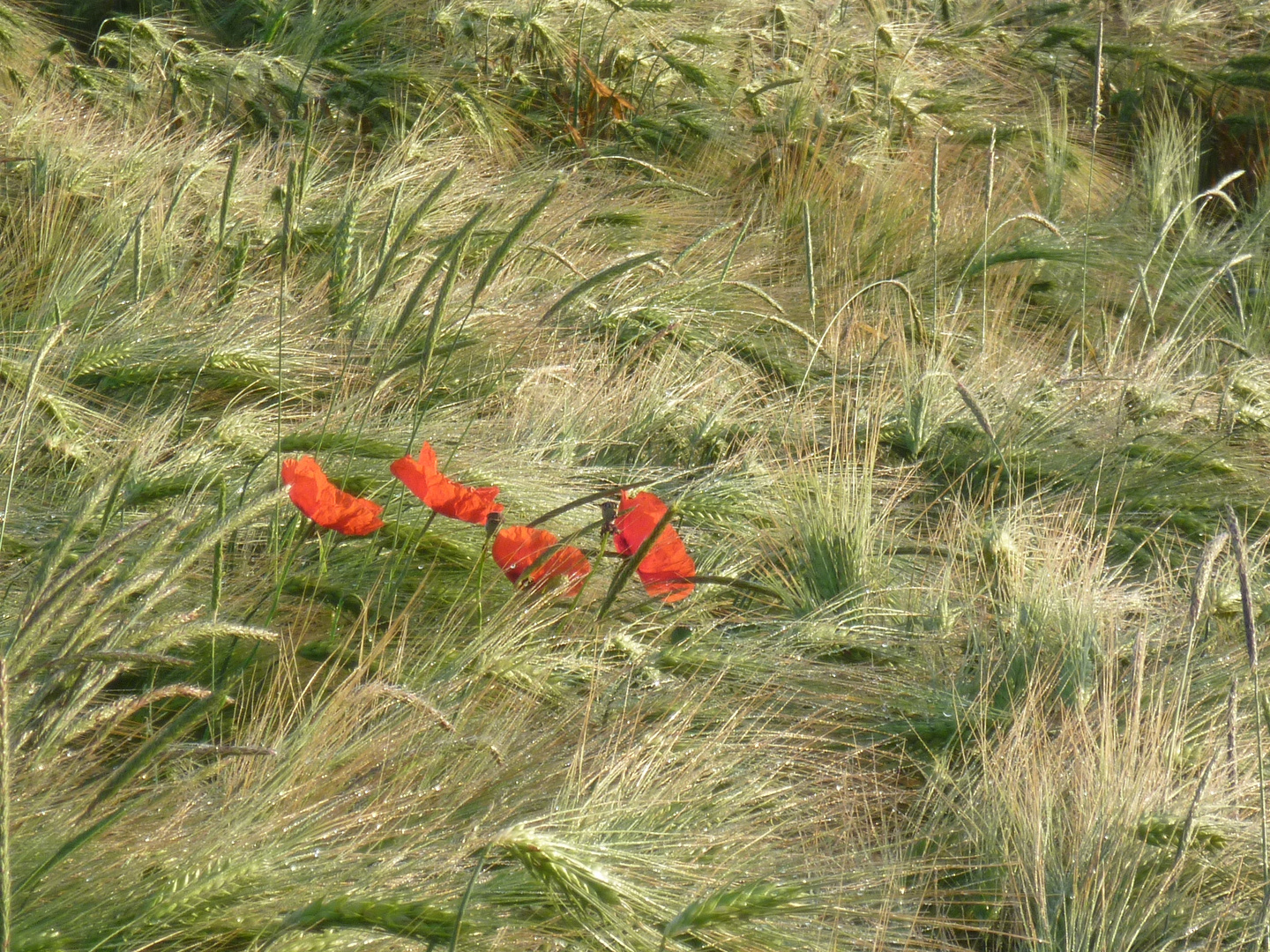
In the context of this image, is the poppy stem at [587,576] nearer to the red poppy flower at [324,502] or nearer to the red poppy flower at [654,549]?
the red poppy flower at [654,549]

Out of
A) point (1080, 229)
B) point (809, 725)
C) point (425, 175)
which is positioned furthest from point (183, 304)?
point (1080, 229)

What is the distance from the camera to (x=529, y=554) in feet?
4.32

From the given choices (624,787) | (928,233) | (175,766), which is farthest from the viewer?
(928,233)

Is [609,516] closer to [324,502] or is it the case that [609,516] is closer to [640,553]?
[640,553]

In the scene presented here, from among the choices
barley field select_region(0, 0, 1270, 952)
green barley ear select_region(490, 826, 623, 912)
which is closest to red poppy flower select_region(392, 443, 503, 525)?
barley field select_region(0, 0, 1270, 952)

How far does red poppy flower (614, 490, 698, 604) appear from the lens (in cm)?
131

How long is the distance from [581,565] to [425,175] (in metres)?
1.84

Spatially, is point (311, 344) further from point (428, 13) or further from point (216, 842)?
point (428, 13)

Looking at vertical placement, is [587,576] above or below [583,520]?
above

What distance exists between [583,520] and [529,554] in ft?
1.34

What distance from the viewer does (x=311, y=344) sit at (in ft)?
6.89

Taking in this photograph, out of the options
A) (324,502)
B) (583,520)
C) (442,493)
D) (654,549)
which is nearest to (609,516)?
(654,549)

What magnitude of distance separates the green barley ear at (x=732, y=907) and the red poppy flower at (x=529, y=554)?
49 centimetres

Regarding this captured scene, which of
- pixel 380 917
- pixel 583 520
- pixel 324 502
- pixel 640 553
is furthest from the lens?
pixel 583 520
